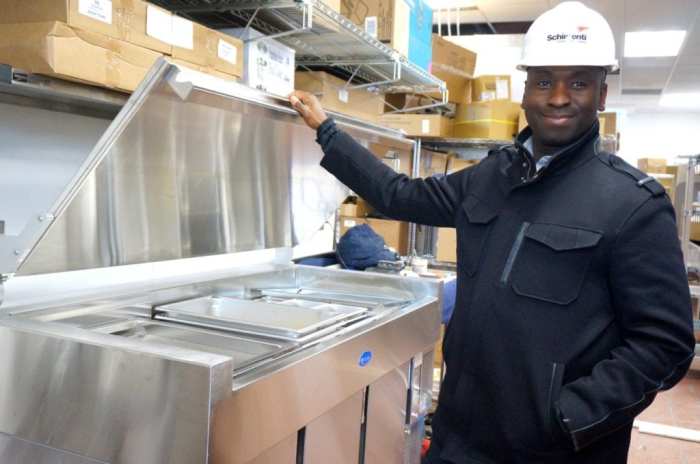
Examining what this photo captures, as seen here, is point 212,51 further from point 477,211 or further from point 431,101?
point 431,101

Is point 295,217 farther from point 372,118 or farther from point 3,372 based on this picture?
point 3,372

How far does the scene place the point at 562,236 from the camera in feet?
3.95

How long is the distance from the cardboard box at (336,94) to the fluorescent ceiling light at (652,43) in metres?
4.60

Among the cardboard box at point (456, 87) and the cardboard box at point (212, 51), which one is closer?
the cardboard box at point (212, 51)

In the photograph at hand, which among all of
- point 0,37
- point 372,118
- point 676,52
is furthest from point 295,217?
point 676,52

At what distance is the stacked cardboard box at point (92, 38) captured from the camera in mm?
1094

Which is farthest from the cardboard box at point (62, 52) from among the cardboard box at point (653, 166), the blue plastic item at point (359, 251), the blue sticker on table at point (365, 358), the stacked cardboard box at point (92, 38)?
the cardboard box at point (653, 166)

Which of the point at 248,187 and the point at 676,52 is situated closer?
the point at 248,187

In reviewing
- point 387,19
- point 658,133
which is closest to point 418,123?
point 387,19

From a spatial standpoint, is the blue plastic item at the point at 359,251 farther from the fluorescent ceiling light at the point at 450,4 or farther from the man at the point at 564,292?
the fluorescent ceiling light at the point at 450,4

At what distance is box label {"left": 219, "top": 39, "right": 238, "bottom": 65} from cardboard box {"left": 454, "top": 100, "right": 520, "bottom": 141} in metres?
3.40

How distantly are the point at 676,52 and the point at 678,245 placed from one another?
649 cm

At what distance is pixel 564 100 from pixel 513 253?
326mm

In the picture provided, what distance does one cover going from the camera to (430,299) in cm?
186
